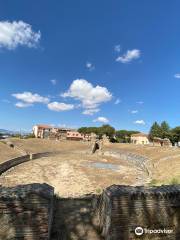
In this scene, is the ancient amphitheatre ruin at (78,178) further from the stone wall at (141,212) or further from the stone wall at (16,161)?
the stone wall at (141,212)

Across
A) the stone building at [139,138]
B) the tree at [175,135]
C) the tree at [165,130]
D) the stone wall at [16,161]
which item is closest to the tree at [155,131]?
the tree at [165,130]

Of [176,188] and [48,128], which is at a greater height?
[48,128]

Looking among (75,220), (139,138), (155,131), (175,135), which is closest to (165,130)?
(155,131)

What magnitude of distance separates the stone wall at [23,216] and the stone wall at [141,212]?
1.49m

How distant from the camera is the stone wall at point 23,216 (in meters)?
5.48

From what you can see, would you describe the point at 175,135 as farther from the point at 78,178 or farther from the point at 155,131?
the point at 78,178

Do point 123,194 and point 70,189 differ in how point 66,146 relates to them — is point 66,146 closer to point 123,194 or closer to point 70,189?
point 70,189

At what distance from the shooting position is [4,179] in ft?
77.6

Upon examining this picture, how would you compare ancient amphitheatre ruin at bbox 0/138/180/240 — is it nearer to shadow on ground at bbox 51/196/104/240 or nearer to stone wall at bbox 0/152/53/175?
shadow on ground at bbox 51/196/104/240

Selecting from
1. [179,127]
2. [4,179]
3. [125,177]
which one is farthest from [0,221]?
[179,127]

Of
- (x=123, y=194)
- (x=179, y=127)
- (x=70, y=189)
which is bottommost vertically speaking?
(x=70, y=189)

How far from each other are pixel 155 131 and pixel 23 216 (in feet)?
281

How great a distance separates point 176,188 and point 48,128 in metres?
123

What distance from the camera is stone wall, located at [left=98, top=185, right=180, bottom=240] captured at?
231 inches
